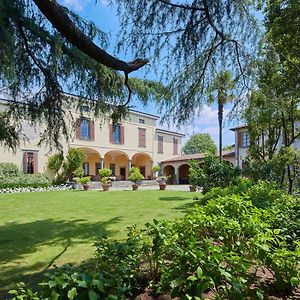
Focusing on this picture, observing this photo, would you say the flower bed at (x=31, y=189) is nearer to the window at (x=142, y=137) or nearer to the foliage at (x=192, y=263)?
the window at (x=142, y=137)

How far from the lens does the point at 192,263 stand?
2.03 meters

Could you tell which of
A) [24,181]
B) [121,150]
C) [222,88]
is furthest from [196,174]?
[121,150]

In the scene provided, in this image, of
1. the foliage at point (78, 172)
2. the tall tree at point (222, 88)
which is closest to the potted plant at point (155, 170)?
the foliage at point (78, 172)

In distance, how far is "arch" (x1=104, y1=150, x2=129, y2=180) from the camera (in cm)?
3544

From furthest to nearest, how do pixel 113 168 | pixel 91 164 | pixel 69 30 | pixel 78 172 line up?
pixel 113 168
pixel 91 164
pixel 78 172
pixel 69 30

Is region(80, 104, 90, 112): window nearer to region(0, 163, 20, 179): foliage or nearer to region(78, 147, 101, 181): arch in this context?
region(0, 163, 20, 179): foliage

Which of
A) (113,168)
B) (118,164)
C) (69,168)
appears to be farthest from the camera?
(118,164)

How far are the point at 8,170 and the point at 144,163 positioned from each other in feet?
61.2

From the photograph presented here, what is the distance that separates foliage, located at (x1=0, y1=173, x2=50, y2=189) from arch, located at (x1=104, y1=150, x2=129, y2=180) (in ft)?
38.9

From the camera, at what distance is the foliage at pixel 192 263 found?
6.26 feet

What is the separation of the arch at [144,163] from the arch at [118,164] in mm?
1286

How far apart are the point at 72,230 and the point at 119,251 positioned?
16.8ft

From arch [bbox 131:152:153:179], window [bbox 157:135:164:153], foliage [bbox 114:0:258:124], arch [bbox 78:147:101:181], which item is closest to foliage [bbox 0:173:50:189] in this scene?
arch [bbox 78:147:101:181]

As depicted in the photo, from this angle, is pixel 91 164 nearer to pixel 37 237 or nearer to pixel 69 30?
pixel 37 237
